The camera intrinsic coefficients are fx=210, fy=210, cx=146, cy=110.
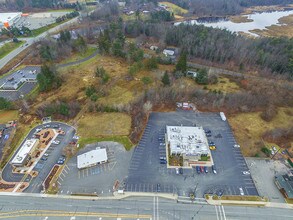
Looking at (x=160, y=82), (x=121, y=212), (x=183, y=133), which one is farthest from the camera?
(x=160, y=82)

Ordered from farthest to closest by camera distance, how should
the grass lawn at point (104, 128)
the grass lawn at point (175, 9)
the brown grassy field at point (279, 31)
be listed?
the grass lawn at point (175, 9), the brown grassy field at point (279, 31), the grass lawn at point (104, 128)

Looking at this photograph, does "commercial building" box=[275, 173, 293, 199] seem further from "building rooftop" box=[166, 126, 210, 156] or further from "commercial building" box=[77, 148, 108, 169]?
"commercial building" box=[77, 148, 108, 169]

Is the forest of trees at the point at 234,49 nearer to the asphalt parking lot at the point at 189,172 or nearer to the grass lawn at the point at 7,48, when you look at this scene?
the asphalt parking lot at the point at 189,172

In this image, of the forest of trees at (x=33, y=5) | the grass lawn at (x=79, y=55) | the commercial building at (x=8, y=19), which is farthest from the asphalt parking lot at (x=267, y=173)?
the forest of trees at (x=33, y=5)

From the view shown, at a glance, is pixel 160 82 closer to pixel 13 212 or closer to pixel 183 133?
pixel 183 133

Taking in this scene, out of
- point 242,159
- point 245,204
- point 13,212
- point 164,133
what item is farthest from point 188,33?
point 13,212
